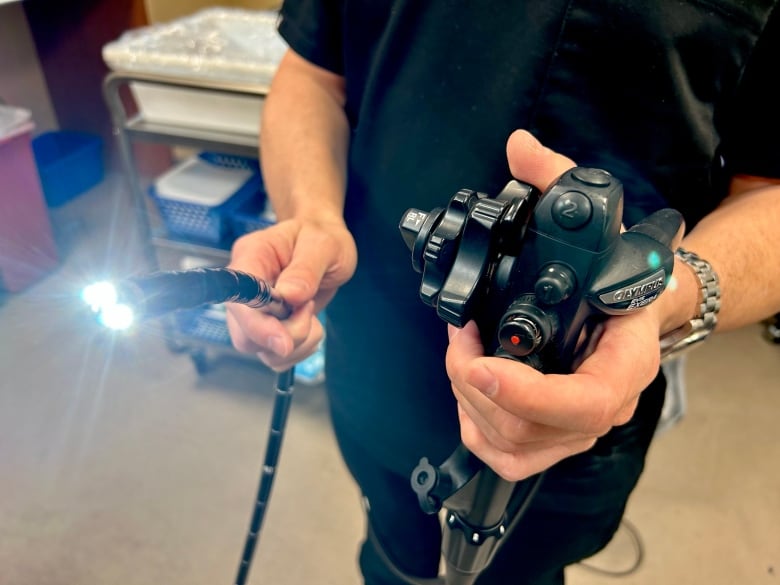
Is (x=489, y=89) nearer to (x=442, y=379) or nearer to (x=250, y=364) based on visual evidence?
(x=442, y=379)

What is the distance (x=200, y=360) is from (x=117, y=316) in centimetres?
113

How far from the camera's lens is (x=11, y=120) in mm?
1318

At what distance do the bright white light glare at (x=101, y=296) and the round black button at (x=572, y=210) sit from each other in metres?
0.23

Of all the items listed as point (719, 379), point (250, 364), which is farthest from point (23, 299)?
point (719, 379)

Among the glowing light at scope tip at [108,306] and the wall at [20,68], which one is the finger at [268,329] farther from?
the wall at [20,68]

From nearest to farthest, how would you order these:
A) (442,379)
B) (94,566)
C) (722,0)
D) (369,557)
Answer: (722,0)
(442,379)
(369,557)
(94,566)

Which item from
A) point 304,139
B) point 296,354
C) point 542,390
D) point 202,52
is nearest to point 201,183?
point 202,52

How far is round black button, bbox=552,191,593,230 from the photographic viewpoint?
0.98ft

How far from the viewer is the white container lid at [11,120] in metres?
1.29

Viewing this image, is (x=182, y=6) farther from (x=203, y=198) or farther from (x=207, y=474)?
(x=207, y=474)

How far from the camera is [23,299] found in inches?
60.2

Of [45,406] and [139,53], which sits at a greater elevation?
[139,53]

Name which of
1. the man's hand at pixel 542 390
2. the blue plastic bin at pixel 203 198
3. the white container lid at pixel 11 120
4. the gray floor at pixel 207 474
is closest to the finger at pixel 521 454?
the man's hand at pixel 542 390

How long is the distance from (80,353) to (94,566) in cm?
58
